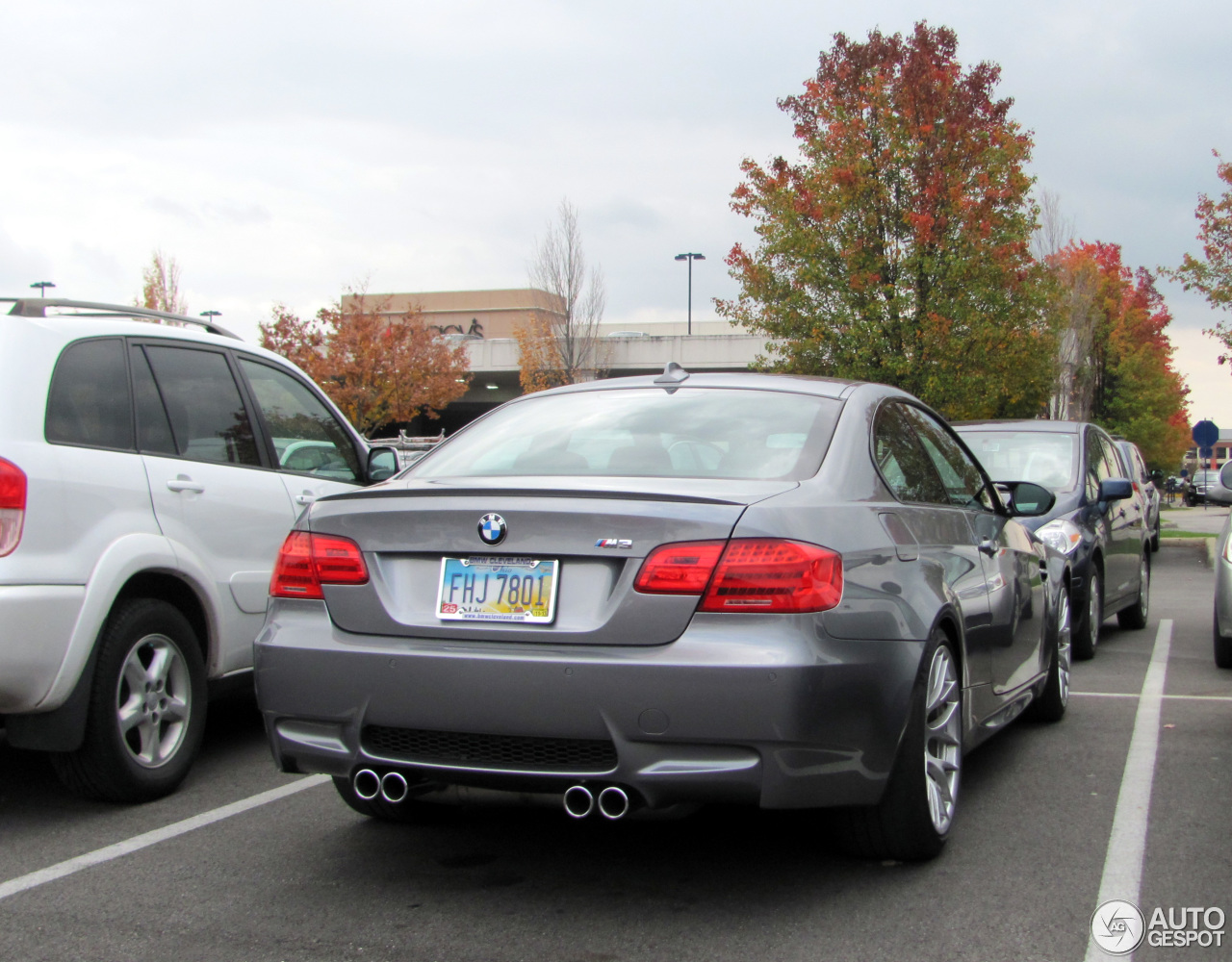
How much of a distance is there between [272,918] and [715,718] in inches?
54.3

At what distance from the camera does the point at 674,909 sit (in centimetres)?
373

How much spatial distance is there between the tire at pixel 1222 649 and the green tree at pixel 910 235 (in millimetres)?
13618

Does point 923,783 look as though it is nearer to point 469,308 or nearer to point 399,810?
point 399,810

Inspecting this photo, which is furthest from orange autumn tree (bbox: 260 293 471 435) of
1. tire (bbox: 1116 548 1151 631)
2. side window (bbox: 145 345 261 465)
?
side window (bbox: 145 345 261 465)

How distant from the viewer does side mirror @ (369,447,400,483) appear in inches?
251

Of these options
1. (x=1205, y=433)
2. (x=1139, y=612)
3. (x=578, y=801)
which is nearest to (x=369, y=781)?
(x=578, y=801)

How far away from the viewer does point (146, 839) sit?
4508 mm

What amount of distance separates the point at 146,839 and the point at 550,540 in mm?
2016

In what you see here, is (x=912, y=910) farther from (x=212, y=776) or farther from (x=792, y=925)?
(x=212, y=776)

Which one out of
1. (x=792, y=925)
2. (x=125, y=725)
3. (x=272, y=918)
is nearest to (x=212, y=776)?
(x=125, y=725)

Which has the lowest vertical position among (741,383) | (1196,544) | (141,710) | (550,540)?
(1196,544)

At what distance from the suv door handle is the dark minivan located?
5.33 m

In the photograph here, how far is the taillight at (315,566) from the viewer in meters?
3.80

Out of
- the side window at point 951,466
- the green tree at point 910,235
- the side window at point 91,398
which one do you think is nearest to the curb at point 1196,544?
the green tree at point 910,235
